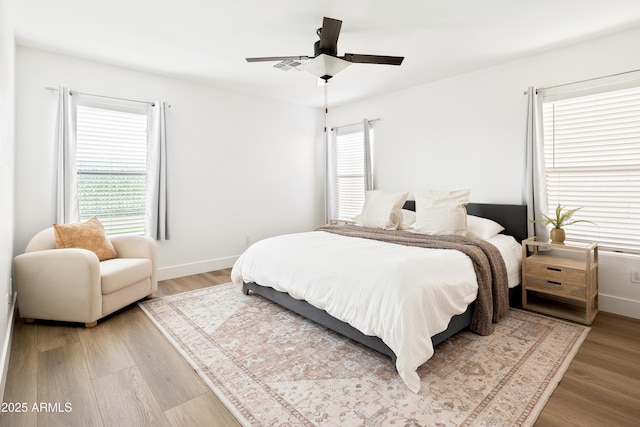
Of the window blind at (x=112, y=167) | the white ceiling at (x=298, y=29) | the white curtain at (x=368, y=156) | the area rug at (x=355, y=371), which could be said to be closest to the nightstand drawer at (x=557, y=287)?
the area rug at (x=355, y=371)

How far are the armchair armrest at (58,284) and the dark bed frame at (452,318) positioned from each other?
140cm

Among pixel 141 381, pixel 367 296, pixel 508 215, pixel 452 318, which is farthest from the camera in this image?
pixel 508 215

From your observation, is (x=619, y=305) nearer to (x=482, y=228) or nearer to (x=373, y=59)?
(x=482, y=228)

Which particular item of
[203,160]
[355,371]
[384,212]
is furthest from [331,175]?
[355,371]

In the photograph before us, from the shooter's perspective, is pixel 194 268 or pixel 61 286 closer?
pixel 61 286

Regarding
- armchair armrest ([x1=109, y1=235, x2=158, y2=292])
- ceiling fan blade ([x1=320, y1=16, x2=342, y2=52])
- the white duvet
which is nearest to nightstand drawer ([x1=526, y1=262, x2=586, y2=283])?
the white duvet

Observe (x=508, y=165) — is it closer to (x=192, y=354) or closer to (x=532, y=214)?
(x=532, y=214)

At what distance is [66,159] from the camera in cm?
335

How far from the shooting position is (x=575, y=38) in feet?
9.89

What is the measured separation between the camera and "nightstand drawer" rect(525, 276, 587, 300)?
9.02 ft

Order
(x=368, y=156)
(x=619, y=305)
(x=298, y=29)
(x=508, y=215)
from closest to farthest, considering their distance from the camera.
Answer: (x=298, y=29) → (x=619, y=305) → (x=508, y=215) → (x=368, y=156)

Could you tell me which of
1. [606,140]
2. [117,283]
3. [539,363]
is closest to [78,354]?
[117,283]

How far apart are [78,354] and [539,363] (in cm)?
324

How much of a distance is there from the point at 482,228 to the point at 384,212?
1092 millimetres
